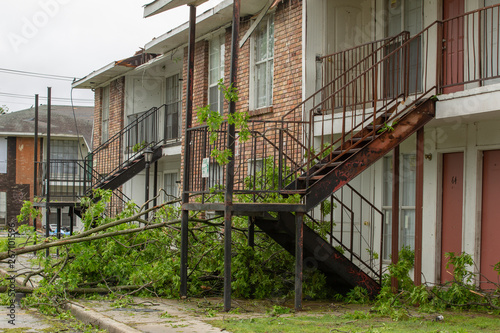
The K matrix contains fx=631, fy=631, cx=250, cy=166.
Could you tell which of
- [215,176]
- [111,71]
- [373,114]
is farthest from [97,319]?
Result: [111,71]

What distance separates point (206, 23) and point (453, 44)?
22.1ft

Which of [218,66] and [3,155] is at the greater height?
[218,66]

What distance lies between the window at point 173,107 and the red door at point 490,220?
34.9 feet

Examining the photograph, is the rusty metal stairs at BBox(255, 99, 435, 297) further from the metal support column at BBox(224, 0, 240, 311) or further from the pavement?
the pavement

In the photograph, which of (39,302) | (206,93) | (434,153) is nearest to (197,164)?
(39,302)

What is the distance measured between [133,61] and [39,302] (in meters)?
12.3

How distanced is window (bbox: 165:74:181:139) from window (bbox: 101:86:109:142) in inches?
133

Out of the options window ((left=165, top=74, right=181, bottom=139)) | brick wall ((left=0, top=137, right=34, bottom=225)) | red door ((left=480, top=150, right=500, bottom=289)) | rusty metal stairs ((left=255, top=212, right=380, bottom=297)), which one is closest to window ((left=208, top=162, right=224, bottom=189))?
rusty metal stairs ((left=255, top=212, right=380, bottom=297))

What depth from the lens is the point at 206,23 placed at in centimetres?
1521

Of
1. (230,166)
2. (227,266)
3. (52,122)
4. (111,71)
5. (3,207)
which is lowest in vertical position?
(3,207)

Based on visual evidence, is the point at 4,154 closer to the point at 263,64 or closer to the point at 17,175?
the point at 17,175

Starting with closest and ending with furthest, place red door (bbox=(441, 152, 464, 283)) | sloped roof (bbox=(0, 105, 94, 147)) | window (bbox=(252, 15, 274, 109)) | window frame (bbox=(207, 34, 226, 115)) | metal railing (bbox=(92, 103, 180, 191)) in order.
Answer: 1. red door (bbox=(441, 152, 464, 283))
2. window (bbox=(252, 15, 274, 109))
3. window frame (bbox=(207, 34, 226, 115))
4. metal railing (bbox=(92, 103, 180, 191))
5. sloped roof (bbox=(0, 105, 94, 147))

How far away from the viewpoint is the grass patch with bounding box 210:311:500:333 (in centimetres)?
707

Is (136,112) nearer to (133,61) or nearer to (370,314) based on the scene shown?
(133,61)
